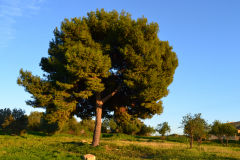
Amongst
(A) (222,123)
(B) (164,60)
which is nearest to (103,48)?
(B) (164,60)

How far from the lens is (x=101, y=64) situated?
24.1m

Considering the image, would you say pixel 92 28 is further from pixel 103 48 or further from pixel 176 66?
pixel 176 66

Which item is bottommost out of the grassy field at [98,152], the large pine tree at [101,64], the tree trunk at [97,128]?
the grassy field at [98,152]

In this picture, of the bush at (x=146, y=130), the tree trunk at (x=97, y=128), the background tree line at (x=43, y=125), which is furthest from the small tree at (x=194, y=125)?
the bush at (x=146, y=130)

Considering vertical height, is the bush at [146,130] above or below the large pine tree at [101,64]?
below

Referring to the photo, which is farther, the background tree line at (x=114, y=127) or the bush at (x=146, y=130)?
the bush at (x=146, y=130)

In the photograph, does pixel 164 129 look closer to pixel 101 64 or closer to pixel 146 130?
pixel 146 130

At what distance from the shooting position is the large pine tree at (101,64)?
80.5ft

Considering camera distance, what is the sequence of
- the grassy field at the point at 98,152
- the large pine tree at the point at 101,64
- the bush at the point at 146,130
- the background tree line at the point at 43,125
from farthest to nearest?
the bush at the point at 146,130, the background tree line at the point at 43,125, the large pine tree at the point at 101,64, the grassy field at the point at 98,152

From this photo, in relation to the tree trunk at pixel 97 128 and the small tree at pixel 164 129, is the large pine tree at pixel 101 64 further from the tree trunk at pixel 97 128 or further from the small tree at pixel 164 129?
the small tree at pixel 164 129

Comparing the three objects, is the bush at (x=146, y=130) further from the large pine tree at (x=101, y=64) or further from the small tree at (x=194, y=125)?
the large pine tree at (x=101, y=64)

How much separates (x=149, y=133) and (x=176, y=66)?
65.4 metres

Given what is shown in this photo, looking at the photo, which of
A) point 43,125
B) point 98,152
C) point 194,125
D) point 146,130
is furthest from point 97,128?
point 146,130

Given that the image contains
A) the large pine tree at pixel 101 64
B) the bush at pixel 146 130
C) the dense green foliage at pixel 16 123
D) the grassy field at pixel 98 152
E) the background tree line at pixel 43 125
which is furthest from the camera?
the bush at pixel 146 130
